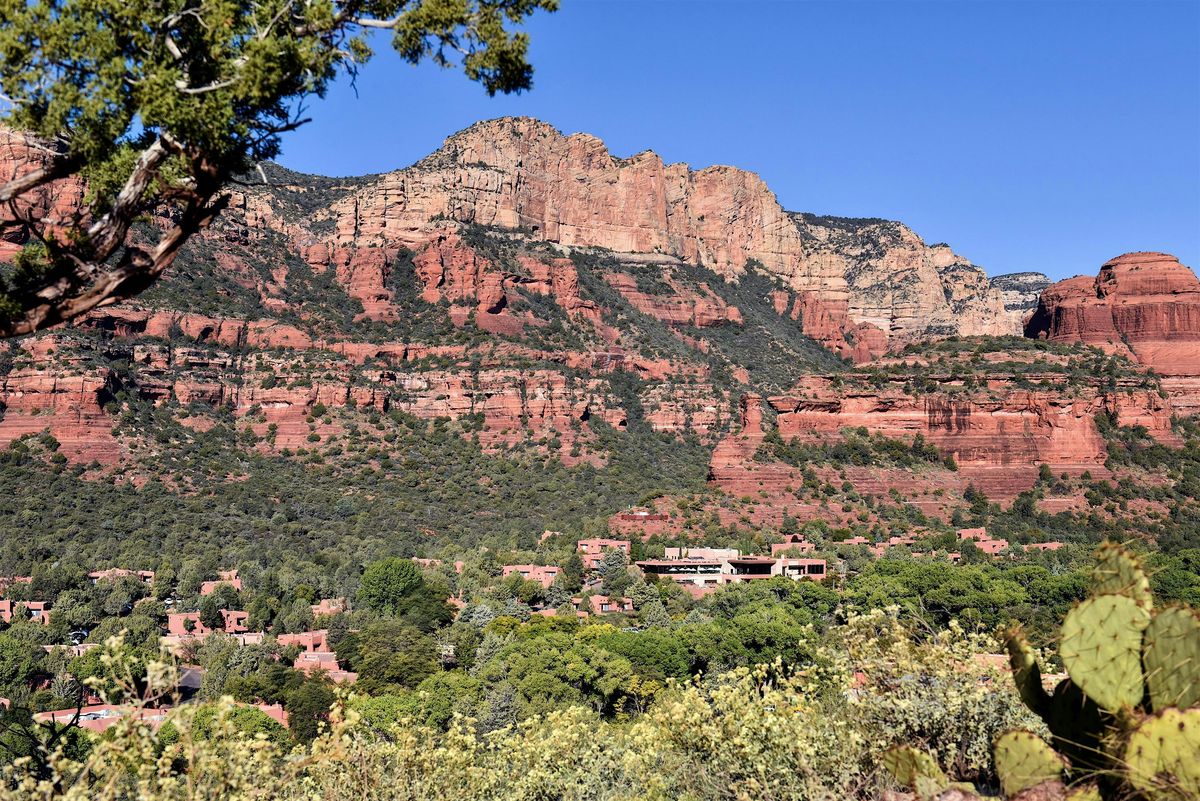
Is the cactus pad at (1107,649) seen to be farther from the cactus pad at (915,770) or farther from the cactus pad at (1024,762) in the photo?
the cactus pad at (915,770)

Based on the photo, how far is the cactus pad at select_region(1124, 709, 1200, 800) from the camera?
726 cm

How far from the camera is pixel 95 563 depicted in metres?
63.4

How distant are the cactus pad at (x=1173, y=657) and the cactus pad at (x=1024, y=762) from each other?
4.57 ft

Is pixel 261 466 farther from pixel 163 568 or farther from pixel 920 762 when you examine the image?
pixel 920 762

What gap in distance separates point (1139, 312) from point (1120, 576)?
369 ft

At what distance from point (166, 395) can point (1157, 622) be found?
307 ft

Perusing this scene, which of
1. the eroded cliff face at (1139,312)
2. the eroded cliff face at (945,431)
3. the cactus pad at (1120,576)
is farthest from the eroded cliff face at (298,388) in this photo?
the cactus pad at (1120,576)

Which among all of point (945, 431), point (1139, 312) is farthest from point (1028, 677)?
point (1139, 312)

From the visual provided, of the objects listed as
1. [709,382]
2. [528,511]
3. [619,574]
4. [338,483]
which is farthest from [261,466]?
[709,382]

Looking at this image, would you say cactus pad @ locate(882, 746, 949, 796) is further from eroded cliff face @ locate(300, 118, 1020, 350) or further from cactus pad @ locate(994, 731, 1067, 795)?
eroded cliff face @ locate(300, 118, 1020, 350)

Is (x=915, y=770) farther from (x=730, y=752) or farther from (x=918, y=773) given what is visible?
(x=730, y=752)

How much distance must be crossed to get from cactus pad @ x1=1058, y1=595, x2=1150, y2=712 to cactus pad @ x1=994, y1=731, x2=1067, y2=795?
4.00ft

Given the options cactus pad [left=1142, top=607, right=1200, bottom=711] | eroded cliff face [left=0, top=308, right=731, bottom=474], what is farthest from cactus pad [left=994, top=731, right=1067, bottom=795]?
eroded cliff face [left=0, top=308, right=731, bottom=474]

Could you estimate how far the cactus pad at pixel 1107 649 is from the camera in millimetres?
8148
